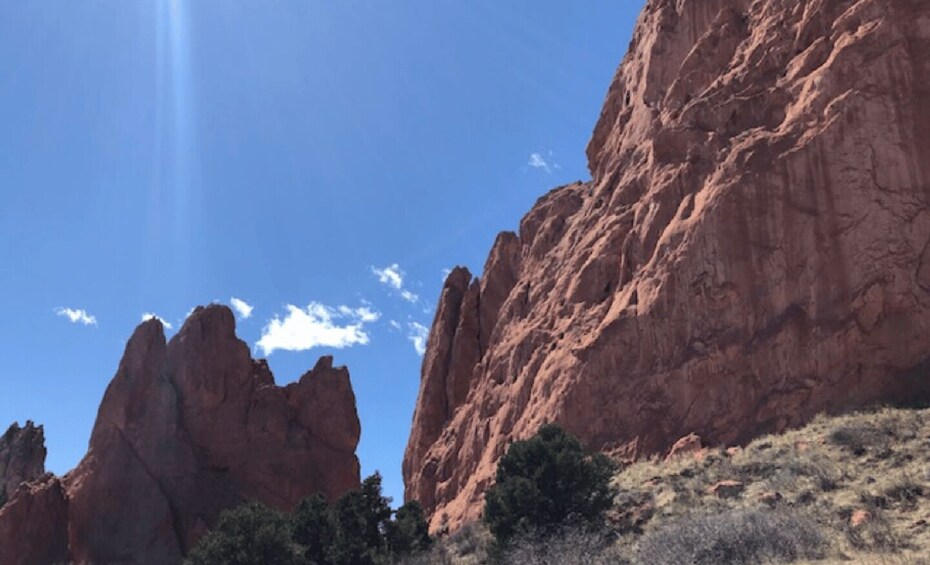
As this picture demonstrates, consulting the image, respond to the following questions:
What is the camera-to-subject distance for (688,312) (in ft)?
87.3

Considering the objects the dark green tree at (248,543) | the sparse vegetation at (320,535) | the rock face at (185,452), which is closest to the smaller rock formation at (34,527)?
the rock face at (185,452)

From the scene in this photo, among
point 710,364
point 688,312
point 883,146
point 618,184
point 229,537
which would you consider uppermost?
point 618,184

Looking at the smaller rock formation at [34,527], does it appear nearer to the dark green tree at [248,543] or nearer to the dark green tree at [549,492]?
the dark green tree at [248,543]

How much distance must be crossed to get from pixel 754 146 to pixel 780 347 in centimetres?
723

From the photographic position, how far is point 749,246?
25.4m

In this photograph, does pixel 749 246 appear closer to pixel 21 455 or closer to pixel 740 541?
pixel 740 541

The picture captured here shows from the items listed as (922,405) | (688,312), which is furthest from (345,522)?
(922,405)

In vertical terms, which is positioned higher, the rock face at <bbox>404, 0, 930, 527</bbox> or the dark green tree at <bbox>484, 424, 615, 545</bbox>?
the rock face at <bbox>404, 0, 930, 527</bbox>

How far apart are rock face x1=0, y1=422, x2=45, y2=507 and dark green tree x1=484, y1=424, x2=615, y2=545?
63.1 m

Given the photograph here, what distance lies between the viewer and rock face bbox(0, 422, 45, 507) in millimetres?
69531

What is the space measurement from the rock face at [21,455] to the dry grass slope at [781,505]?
202 feet

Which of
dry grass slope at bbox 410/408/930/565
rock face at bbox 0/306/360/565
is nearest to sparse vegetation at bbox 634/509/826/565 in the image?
dry grass slope at bbox 410/408/930/565

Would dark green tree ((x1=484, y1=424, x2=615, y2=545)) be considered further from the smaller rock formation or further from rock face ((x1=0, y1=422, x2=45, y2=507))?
rock face ((x1=0, y1=422, x2=45, y2=507))

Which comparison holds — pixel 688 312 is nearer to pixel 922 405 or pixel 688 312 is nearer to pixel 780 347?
pixel 780 347
